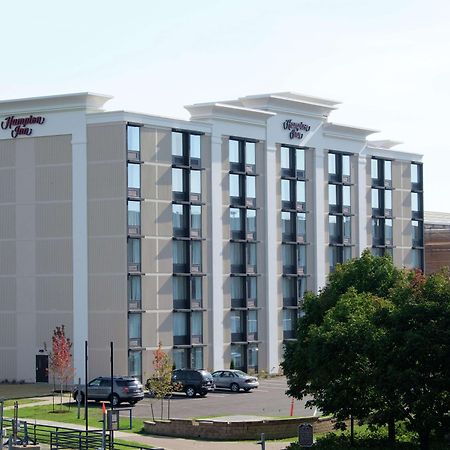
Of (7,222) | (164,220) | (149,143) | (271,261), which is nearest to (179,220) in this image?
(164,220)

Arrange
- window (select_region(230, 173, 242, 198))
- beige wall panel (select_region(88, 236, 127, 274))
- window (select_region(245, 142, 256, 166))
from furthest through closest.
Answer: window (select_region(245, 142, 256, 166))
window (select_region(230, 173, 242, 198))
beige wall panel (select_region(88, 236, 127, 274))

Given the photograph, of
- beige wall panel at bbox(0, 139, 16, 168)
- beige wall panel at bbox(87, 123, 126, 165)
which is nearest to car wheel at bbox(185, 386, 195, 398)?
beige wall panel at bbox(87, 123, 126, 165)

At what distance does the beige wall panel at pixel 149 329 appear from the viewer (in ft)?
281

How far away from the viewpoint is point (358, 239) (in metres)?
106

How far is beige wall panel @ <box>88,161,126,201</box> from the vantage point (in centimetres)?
8444

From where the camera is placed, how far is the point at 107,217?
8500cm

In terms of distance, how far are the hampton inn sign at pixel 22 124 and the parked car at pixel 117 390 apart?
20885 mm

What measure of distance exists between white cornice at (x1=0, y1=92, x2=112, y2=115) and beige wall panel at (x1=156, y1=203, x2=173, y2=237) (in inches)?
307

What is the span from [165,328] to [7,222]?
13001 millimetres

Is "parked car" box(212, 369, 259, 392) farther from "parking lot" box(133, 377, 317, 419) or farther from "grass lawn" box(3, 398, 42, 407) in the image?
"grass lawn" box(3, 398, 42, 407)

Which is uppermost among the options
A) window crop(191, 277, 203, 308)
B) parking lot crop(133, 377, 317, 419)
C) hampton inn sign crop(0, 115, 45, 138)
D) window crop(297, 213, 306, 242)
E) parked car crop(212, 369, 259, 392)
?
hampton inn sign crop(0, 115, 45, 138)

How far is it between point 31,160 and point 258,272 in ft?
64.2

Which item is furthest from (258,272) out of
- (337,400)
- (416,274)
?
(337,400)

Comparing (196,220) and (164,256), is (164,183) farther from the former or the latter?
(164,256)
